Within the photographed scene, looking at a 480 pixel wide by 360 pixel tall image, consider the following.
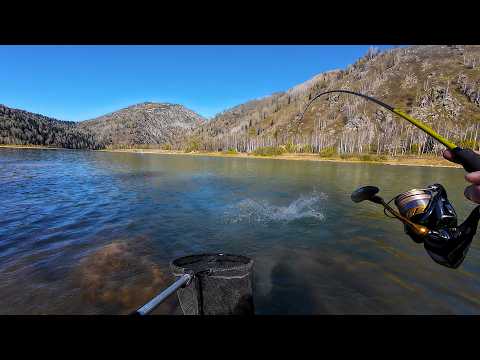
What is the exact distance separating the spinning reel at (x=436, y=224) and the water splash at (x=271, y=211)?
43.2 feet

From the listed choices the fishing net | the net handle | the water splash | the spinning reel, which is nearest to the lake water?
the water splash

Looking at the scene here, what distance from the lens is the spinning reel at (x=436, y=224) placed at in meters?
3.46

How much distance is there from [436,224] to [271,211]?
1630 centimetres

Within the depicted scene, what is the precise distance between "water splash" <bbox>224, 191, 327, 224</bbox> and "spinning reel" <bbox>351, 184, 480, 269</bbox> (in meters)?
13.2

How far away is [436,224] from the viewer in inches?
151

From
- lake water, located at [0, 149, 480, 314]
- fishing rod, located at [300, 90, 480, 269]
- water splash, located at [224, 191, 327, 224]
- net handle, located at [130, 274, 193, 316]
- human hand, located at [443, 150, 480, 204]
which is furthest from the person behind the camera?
water splash, located at [224, 191, 327, 224]

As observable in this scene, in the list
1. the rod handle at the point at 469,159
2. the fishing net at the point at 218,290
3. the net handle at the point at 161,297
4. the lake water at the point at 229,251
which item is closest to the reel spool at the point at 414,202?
the rod handle at the point at 469,159

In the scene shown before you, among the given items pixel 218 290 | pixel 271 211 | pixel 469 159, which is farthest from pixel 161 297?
pixel 271 211

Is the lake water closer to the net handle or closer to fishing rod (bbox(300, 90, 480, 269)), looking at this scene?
the net handle

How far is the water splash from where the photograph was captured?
17.8 metres
